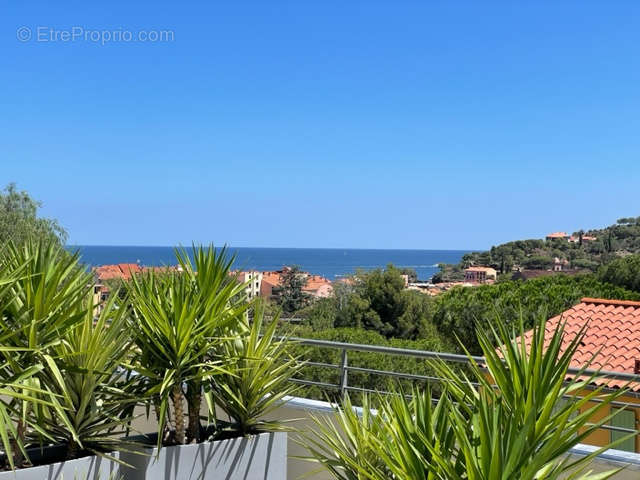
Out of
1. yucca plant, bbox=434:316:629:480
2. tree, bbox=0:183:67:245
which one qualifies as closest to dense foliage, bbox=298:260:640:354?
yucca plant, bbox=434:316:629:480

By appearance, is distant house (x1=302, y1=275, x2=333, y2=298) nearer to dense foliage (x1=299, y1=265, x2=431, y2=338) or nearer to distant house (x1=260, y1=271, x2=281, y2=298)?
distant house (x1=260, y1=271, x2=281, y2=298)

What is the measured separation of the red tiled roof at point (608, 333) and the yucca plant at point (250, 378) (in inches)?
396

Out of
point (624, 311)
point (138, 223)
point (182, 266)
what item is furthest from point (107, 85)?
point (182, 266)

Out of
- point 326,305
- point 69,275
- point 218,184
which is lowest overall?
point 326,305

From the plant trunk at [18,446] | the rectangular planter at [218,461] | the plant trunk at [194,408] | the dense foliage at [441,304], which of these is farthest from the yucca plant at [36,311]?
the dense foliage at [441,304]

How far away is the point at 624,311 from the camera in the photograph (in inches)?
592

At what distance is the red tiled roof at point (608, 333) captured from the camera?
44.5ft

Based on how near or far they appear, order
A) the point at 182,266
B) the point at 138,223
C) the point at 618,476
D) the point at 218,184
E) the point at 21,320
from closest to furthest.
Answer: the point at 21,320
the point at 618,476
the point at 182,266
the point at 138,223
the point at 218,184

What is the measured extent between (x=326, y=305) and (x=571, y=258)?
22.2m

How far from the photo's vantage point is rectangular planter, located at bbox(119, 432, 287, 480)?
3.93 metres

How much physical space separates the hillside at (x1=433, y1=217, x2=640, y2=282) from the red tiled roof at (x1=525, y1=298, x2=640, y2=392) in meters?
36.9

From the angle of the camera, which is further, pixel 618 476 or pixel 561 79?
pixel 561 79

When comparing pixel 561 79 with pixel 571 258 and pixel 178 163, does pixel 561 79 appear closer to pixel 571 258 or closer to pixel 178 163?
pixel 571 258

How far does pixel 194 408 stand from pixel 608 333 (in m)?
12.1
